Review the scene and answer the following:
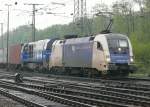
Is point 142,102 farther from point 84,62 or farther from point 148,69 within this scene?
point 148,69

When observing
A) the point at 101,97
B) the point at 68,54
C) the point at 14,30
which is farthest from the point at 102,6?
the point at 14,30

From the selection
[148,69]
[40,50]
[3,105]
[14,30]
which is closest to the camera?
[3,105]

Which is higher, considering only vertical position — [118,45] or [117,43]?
[117,43]

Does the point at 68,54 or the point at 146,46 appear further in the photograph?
the point at 146,46

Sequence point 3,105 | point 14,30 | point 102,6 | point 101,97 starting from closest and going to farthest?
point 3,105 < point 101,97 < point 102,6 < point 14,30

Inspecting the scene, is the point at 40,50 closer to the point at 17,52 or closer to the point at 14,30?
the point at 17,52

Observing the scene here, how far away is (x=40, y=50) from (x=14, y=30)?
81.9m

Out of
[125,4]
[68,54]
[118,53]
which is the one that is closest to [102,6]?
[125,4]

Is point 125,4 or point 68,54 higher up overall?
point 125,4

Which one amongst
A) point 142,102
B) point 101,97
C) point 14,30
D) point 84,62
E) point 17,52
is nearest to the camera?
point 142,102

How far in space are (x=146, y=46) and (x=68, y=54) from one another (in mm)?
12568

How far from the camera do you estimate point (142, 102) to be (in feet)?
47.3

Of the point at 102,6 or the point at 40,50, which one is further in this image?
the point at 102,6

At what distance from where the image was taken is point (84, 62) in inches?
1262
